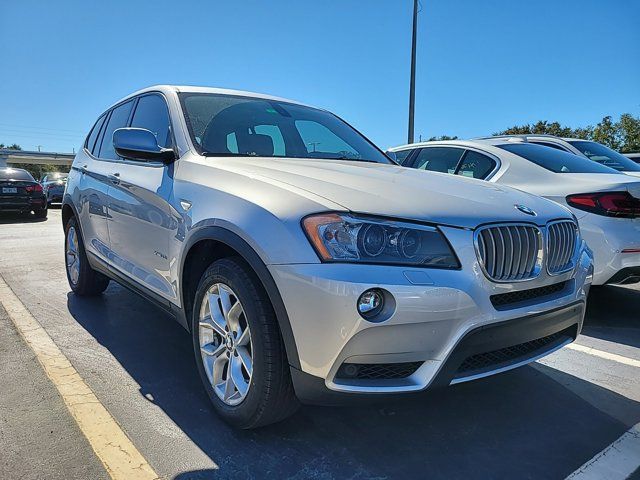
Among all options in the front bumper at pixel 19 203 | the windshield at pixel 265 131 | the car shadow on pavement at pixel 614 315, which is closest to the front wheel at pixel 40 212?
the front bumper at pixel 19 203

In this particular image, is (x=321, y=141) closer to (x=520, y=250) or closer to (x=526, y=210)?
(x=526, y=210)

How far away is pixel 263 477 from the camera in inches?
78.1

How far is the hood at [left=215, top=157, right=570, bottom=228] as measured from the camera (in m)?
2.01

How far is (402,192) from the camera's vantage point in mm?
2197

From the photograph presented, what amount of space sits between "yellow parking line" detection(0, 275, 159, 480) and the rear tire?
31.7 inches

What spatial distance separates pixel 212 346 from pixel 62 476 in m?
0.82

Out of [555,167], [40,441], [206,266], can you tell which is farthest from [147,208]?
[555,167]

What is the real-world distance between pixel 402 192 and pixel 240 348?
1.03 m

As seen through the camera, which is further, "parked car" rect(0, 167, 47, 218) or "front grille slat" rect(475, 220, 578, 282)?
"parked car" rect(0, 167, 47, 218)

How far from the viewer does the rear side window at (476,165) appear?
486cm

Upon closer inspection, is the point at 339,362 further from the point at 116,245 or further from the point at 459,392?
the point at 116,245

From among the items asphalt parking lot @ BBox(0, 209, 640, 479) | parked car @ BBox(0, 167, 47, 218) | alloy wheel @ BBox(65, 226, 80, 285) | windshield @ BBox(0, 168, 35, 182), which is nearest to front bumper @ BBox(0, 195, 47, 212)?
parked car @ BBox(0, 167, 47, 218)

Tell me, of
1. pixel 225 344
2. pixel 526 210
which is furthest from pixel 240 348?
pixel 526 210

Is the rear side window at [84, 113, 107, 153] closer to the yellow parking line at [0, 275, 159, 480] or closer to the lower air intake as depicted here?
the yellow parking line at [0, 275, 159, 480]
